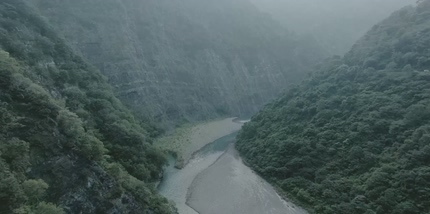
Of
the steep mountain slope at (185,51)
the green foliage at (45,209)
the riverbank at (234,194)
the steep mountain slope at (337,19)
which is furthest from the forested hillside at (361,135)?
the steep mountain slope at (337,19)

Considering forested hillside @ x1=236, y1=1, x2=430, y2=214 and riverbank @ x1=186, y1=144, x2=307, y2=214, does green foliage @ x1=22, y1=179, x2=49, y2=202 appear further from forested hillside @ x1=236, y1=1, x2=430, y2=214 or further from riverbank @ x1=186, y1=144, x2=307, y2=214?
forested hillside @ x1=236, y1=1, x2=430, y2=214

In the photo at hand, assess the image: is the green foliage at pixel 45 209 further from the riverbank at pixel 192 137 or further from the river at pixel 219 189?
the riverbank at pixel 192 137

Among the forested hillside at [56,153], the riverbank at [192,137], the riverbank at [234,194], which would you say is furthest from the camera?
the riverbank at [192,137]

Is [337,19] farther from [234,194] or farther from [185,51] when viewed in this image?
[234,194]

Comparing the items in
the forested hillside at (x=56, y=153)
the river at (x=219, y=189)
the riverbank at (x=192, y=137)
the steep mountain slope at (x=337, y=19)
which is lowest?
the riverbank at (x=192, y=137)

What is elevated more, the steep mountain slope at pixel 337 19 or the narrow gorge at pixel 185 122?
the steep mountain slope at pixel 337 19

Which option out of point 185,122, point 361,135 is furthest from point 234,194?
point 185,122
